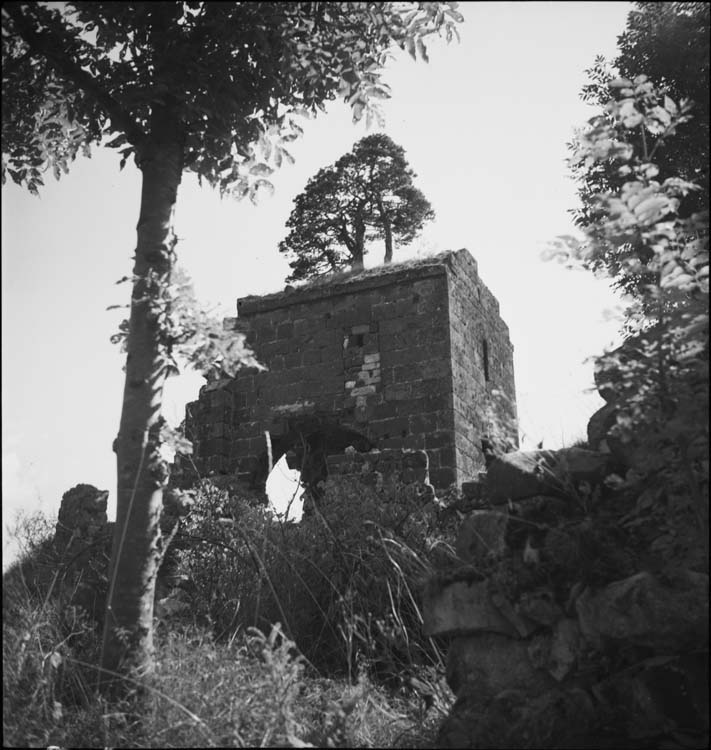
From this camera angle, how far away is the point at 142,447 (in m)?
4.20

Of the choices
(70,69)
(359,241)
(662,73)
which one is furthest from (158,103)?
(359,241)

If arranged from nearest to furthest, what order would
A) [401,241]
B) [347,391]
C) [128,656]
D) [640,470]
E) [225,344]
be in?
[640,470], [128,656], [225,344], [347,391], [401,241]

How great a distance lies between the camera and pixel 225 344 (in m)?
4.28

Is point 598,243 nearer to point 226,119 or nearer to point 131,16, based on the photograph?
point 226,119

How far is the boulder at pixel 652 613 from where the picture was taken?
10.2 ft

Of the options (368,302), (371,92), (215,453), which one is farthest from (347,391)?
(371,92)

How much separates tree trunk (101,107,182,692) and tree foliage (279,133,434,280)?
19587 millimetres

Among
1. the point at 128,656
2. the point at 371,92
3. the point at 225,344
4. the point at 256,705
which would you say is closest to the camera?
the point at 256,705

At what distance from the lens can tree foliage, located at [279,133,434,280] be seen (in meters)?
24.1

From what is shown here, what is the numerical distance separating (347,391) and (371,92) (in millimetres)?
5977

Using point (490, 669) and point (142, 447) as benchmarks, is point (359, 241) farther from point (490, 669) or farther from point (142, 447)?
point (490, 669)

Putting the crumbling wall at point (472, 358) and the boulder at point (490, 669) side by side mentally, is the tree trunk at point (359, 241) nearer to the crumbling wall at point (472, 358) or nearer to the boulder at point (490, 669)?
the crumbling wall at point (472, 358)

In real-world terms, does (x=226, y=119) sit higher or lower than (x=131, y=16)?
lower

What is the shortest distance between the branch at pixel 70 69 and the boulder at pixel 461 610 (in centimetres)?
317
